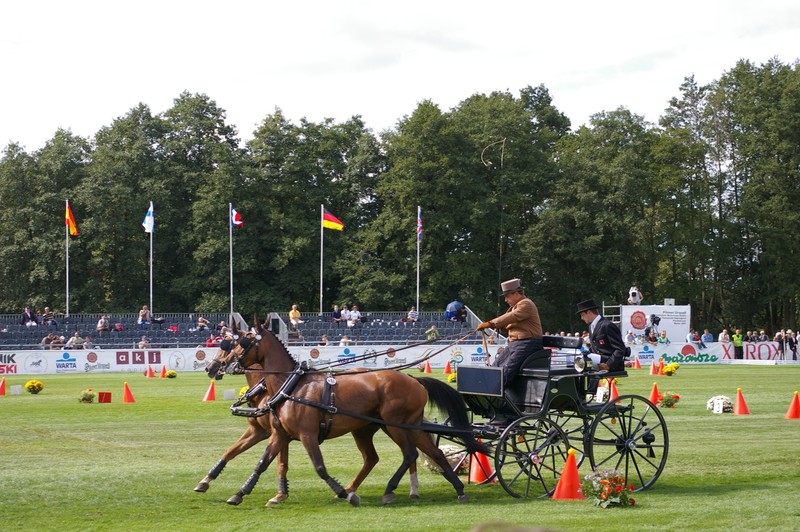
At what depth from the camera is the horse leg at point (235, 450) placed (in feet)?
37.5

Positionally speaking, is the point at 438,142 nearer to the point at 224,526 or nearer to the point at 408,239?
the point at 408,239

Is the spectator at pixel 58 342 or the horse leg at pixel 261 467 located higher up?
the spectator at pixel 58 342

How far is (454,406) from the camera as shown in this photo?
11656mm

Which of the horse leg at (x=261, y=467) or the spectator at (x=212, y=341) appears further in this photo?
the spectator at (x=212, y=341)

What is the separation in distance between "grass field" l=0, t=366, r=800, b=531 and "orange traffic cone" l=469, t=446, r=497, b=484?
308 millimetres

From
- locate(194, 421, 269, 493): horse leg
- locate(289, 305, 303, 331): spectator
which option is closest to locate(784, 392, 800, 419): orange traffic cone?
locate(194, 421, 269, 493): horse leg

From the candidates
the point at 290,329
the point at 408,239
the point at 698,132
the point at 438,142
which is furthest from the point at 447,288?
the point at 698,132

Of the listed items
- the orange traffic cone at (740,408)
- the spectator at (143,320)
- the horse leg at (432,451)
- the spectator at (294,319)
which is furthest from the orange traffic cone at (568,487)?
the spectator at (143,320)

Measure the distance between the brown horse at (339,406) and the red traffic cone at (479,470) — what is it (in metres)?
1.09

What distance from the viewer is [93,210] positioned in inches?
2320

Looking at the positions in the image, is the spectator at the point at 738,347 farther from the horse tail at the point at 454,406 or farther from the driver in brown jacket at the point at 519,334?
the horse tail at the point at 454,406

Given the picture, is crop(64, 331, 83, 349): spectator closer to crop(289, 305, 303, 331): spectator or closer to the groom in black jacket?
crop(289, 305, 303, 331): spectator

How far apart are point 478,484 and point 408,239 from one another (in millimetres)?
47984

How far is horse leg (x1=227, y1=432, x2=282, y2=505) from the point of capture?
1087 centimetres
